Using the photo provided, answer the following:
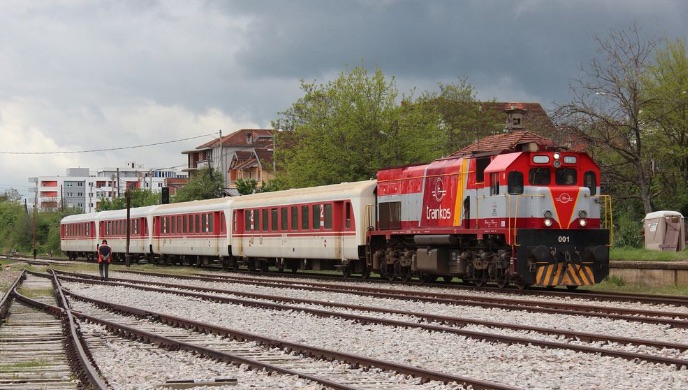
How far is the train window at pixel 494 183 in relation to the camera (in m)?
23.8

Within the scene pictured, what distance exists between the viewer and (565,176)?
24.2 m

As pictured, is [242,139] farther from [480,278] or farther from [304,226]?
[480,278]

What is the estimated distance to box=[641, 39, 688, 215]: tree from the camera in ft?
142

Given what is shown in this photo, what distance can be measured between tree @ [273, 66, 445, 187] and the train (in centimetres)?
1446

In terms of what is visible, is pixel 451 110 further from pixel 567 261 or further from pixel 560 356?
pixel 560 356

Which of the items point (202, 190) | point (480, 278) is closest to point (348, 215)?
point (480, 278)

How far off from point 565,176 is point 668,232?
11310mm

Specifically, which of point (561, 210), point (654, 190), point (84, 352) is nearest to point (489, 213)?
point (561, 210)

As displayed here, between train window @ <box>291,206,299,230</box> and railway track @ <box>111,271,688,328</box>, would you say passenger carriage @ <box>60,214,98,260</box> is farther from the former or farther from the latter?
railway track @ <box>111,271,688,328</box>

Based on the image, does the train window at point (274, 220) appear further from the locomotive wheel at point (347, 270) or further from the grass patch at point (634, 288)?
the grass patch at point (634, 288)

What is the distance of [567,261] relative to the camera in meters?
23.2

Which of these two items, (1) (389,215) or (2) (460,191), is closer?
(2) (460,191)

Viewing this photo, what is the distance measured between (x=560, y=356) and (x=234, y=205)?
31.1 meters


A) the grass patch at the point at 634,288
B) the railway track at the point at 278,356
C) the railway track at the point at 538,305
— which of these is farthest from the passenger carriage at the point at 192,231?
the railway track at the point at 278,356
